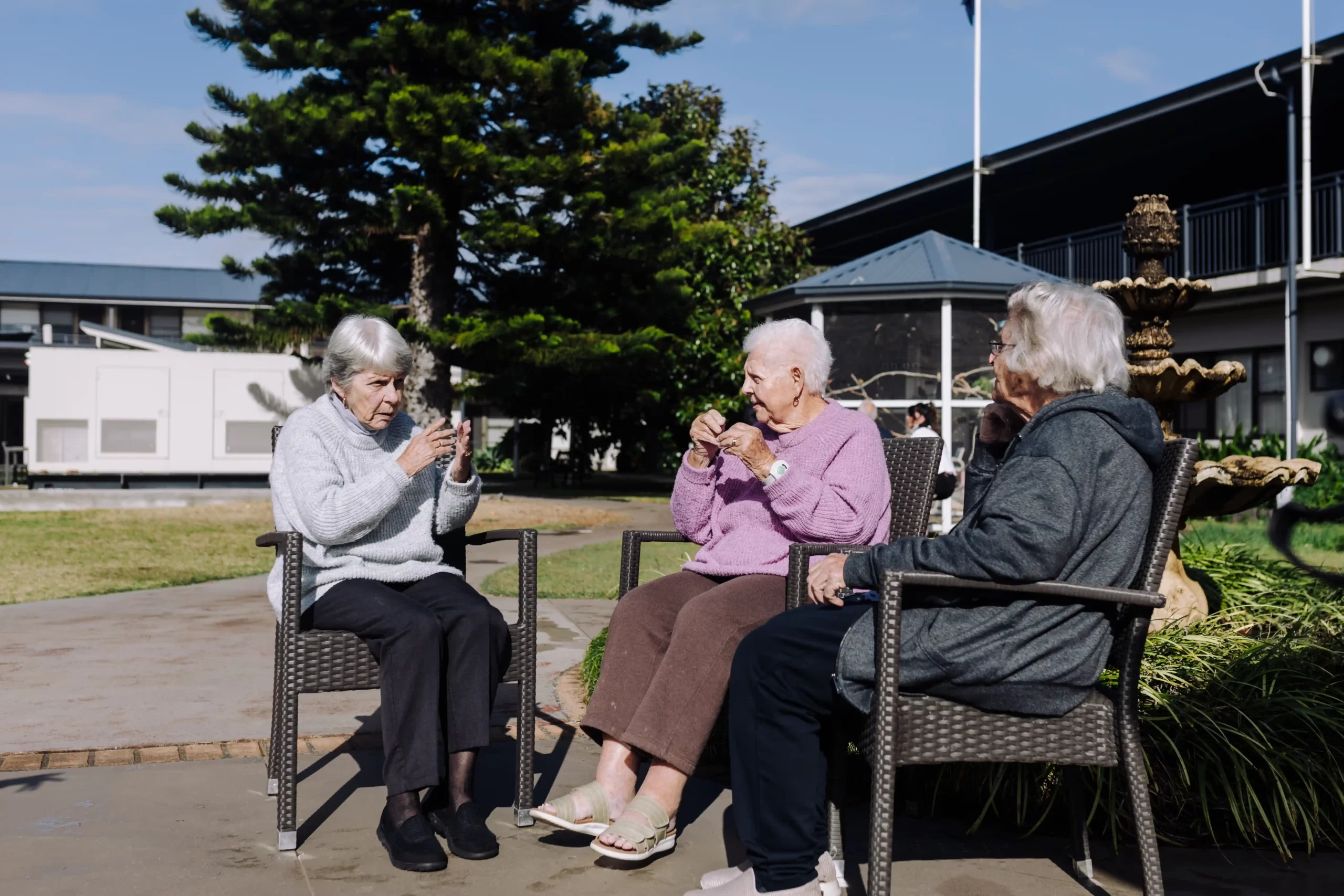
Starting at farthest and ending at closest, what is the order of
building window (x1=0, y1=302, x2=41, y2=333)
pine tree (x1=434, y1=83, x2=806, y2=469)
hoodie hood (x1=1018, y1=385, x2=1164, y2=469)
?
1. building window (x1=0, y1=302, x2=41, y2=333)
2. pine tree (x1=434, y1=83, x2=806, y2=469)
3. hoodie hood (x1=1018, y1=385, x2=1164, y2=469)

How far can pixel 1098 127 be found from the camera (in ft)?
69.8

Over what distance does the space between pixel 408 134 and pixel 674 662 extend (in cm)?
1739

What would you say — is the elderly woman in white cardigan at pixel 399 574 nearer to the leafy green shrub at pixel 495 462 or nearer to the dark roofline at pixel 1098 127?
the dark roofline at pixel 1098 127

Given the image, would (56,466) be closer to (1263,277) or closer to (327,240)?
(327,240)

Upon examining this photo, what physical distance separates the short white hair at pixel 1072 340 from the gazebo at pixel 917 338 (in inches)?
390

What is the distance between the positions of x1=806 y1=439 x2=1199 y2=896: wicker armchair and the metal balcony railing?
16995 mm

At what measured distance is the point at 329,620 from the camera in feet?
11.0

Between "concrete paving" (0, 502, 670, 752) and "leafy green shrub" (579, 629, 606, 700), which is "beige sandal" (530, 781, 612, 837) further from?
"leafy green shrub" (579, 629, 606, 700)

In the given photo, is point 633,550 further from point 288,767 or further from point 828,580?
point 288,767

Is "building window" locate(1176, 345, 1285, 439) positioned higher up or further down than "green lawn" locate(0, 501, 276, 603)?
higher up

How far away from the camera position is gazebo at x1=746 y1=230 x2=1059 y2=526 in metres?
12.9

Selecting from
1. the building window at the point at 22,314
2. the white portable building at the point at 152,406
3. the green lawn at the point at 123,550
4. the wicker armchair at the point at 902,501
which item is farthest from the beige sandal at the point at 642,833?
the building window at the point at 22,314

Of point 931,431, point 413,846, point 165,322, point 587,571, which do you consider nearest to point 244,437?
point 587,571

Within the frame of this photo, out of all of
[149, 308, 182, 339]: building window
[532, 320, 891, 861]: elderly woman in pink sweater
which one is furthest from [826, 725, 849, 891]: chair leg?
[149, 308, 182, 339]: building window
